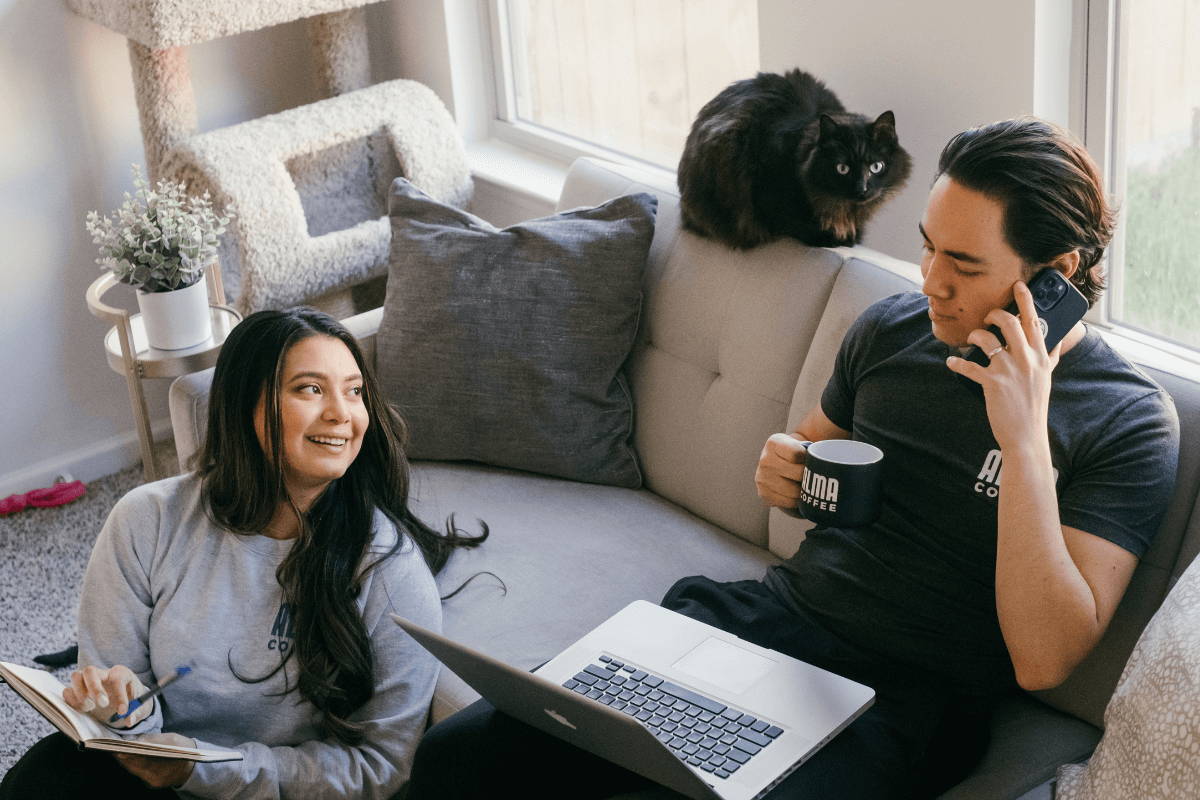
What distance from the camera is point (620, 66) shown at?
3.04 m

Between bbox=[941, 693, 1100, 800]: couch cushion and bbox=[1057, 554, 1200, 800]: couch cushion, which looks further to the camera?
bbox=[941, 693, 1100, 800]: couch cushion

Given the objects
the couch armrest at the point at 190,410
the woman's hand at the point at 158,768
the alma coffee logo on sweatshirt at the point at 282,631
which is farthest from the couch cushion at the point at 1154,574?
the couch armrest at the point at 190,410

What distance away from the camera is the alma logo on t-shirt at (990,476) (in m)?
1.54

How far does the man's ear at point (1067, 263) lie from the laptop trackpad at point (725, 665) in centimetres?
57

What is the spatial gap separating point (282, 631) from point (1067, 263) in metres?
1.08

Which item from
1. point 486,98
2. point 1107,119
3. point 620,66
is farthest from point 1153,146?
point 486,98

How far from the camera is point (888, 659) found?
63.0 inches

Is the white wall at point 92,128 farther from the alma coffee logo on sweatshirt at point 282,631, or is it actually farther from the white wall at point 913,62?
the alma coffee logo on sweatshirt at point 282,631

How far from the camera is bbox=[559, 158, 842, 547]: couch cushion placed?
2061 millimetres

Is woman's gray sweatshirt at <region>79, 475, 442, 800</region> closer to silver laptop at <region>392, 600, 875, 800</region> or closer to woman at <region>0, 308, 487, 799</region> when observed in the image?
woman at <region>0, 308, 487, 799</region>

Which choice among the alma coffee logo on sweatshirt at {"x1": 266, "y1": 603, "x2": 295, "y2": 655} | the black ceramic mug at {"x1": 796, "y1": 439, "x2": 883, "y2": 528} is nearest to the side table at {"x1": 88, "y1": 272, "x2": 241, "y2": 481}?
the alma coffee logo on sweatshirt at {"x1": 266, "y1": 603, "x2": 295, "y2": 655}

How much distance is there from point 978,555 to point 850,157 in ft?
2.35

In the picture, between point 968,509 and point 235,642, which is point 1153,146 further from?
point 235,642

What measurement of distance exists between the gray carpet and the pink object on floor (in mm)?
15
